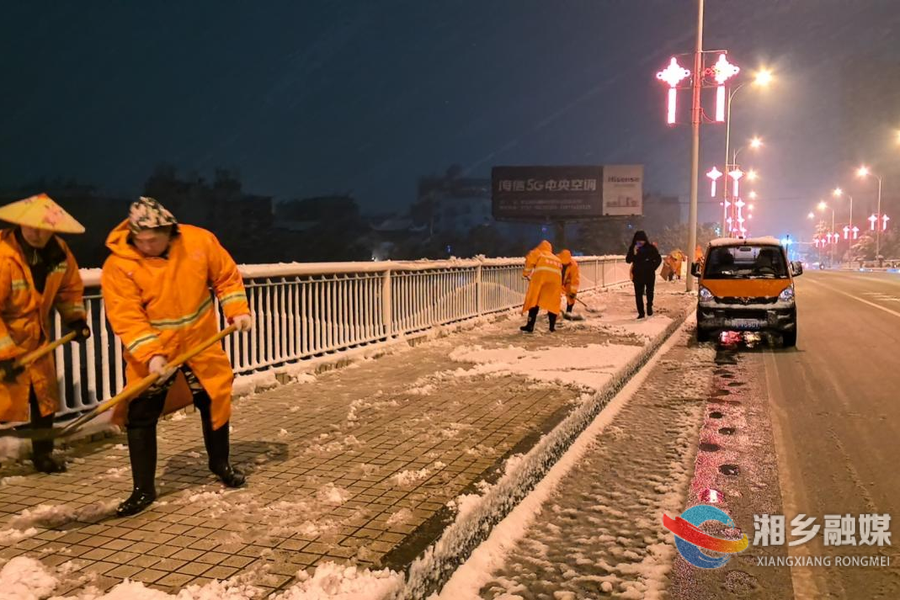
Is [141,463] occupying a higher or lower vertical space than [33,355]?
lower

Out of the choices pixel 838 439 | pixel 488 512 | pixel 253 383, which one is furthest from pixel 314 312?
pixel 838 439

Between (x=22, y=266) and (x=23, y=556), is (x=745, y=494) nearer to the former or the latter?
(x=23, y=556)

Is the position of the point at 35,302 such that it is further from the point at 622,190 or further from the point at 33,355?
the point at 622,190

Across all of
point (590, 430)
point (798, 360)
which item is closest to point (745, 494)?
point (590, 430)

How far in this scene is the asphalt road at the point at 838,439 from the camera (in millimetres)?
3523

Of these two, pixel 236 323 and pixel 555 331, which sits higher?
pixel 236 323

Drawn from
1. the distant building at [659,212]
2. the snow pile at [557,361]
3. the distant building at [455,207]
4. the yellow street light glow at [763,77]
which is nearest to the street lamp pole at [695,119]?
the yellow street light glow at [763,77]

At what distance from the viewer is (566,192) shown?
66.4m

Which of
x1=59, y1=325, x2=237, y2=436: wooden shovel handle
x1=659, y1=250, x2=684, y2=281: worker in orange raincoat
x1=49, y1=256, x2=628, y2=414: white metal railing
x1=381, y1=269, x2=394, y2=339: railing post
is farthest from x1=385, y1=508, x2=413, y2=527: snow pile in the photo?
x1=659, y1=250, x2=684, y2=281: worker in orange raincoat

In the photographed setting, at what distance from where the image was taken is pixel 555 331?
41.1ft

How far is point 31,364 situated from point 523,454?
3288mm

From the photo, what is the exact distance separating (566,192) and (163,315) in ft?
212

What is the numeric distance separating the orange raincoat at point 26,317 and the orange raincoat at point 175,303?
34.3 inches

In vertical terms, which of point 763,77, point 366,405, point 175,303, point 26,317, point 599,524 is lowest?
point 599,524
